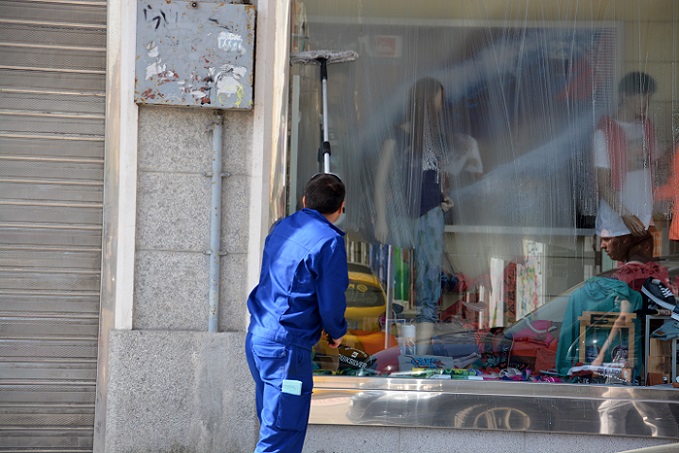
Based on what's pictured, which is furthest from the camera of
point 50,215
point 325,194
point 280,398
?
point 50,215

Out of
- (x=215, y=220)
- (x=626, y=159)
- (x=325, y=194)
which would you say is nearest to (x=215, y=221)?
(x=215, y=220)

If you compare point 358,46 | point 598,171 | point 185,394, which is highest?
point 358,46

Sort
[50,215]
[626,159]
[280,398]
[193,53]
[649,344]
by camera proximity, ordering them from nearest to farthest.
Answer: [280,398] < [193,53] < [50,215] < [649,344] < [626,159]

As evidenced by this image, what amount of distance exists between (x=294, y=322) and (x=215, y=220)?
57.8 inches

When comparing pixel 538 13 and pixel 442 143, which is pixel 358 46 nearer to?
pixel 442 143

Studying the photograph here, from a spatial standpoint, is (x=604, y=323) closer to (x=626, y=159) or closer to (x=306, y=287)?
(x=626, y=159)

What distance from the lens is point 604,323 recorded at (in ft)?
19.9

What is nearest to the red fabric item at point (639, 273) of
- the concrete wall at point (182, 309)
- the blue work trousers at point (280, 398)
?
the concrete wall at point (182, 309)

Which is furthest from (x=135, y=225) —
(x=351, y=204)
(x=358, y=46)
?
(x=358, y=46)

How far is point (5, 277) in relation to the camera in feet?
18.4

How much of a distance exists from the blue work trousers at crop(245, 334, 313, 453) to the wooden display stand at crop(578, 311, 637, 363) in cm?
264

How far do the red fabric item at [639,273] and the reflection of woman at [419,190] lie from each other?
1.30 meters

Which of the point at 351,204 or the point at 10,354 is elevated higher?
the point at 351,204

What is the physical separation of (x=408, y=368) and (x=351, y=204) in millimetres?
1175
